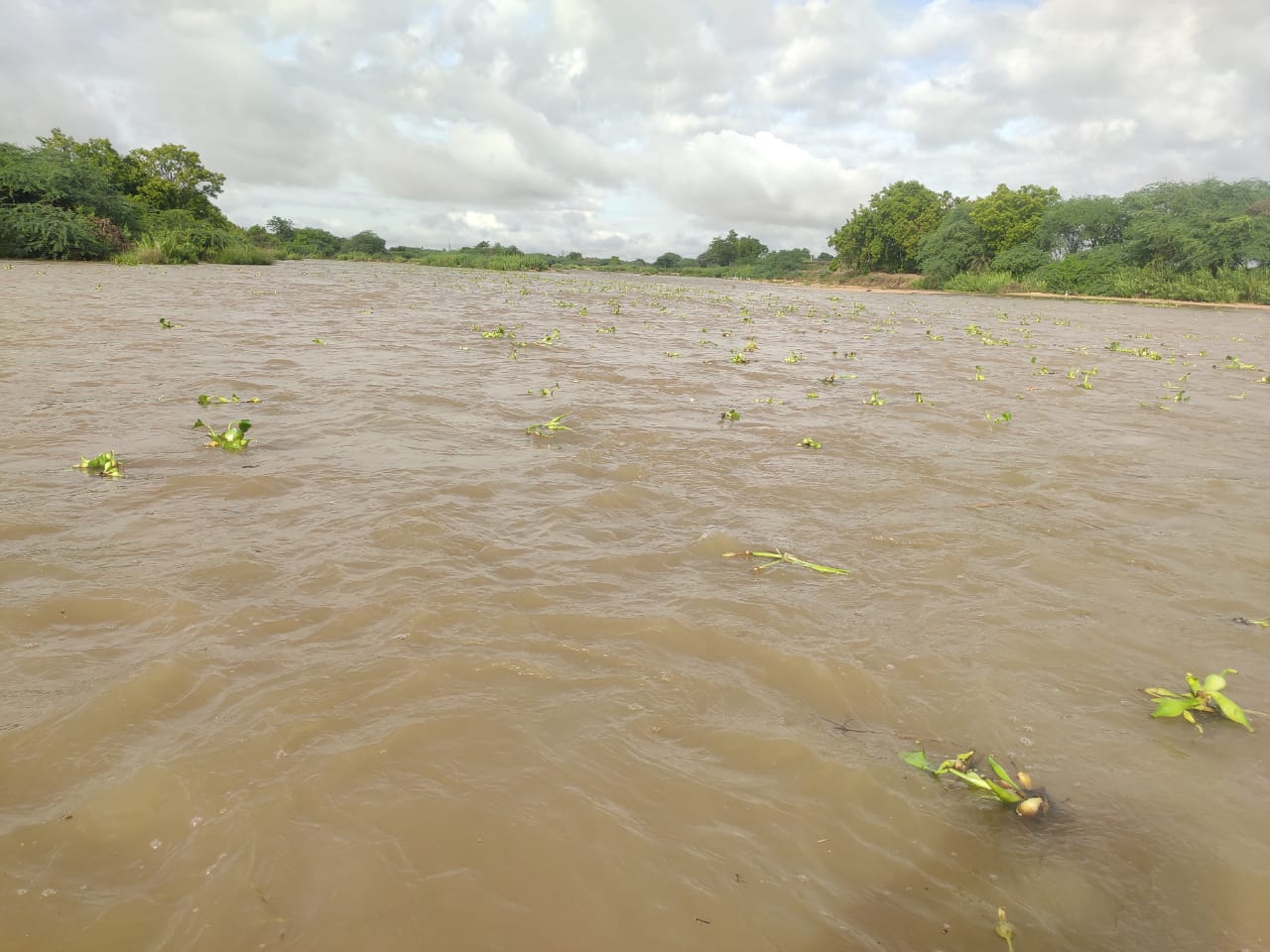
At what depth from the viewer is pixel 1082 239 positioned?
49562 mm

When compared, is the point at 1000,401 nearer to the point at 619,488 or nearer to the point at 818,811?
the point at 619,488

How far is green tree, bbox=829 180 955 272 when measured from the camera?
6147 centimetres

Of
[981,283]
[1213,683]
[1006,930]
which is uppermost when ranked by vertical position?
[981,283]

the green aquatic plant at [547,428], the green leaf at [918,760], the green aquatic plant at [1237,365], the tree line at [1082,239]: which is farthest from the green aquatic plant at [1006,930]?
the tree line at [1082,239]

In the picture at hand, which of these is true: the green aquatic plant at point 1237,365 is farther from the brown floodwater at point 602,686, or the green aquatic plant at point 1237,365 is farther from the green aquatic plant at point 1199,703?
the green aquatic plant at point 1199,703

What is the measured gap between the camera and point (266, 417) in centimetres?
588

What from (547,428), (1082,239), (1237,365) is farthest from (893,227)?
(547,428)

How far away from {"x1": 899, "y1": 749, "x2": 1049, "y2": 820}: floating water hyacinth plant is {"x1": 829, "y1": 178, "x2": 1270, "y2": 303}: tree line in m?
47.6

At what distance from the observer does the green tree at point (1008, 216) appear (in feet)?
172

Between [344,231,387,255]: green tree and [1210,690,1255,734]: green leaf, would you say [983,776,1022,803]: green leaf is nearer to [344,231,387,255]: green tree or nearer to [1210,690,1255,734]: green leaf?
[1210,690,1255,734]: green leaf

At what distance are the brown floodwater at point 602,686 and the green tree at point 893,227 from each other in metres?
63.8

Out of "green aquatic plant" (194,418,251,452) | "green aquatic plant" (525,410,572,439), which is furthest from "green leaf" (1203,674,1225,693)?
"green aquatic plant" (194,418,251,452)

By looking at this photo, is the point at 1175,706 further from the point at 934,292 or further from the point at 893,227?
the point at 893,227

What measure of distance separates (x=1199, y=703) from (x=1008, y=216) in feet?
205
